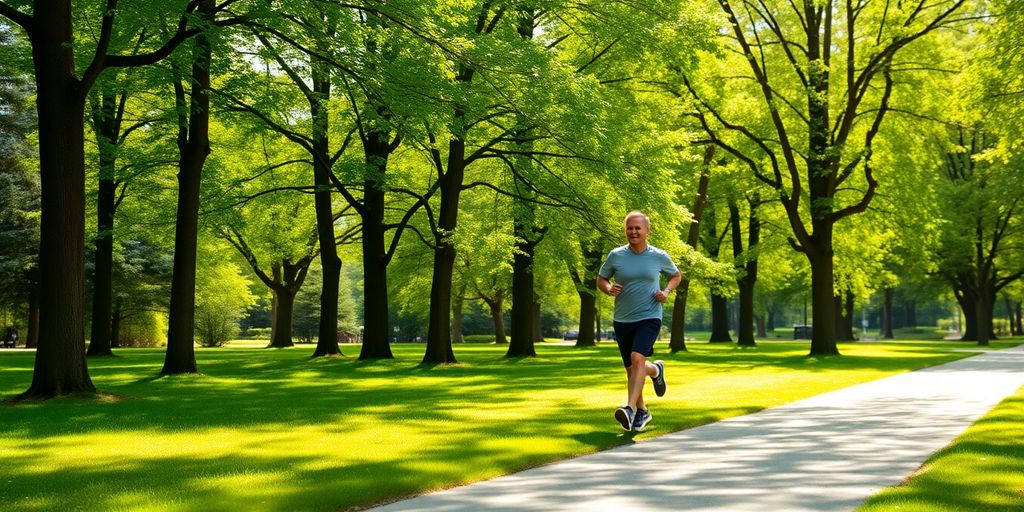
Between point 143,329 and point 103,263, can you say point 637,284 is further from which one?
point 143,329

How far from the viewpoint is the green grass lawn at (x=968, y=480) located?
5.55 metres

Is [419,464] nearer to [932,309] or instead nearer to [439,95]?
[439,95]

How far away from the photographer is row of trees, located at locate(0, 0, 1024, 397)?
A: 15.1 metres

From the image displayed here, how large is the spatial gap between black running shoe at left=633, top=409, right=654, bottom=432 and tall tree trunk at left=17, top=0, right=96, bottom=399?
8.34 meters

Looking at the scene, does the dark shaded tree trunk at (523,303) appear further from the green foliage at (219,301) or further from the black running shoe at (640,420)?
the green foliage at (219,301)

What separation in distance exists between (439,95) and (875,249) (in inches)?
1114

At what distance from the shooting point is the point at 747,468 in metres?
7.03

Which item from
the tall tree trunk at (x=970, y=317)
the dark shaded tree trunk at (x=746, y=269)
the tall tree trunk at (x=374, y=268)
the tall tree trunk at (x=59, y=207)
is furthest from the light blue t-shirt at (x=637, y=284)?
the tall tree trunk at (x=970, y=317)

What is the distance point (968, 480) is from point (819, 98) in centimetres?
2430

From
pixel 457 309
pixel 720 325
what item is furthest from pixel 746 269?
pixel 457 309

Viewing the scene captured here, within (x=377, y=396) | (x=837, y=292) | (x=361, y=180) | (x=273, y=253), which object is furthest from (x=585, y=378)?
Answer: (x=837, y=292)

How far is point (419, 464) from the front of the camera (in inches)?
288

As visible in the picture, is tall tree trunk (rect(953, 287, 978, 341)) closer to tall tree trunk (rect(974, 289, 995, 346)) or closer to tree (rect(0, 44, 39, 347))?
tall tree trunk (rect(974, 289, 995, 346))

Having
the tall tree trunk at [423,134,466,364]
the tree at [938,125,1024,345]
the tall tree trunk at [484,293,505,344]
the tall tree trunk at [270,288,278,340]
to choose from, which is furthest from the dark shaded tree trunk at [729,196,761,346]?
the tall tree trunk at [270,288,278,340]
